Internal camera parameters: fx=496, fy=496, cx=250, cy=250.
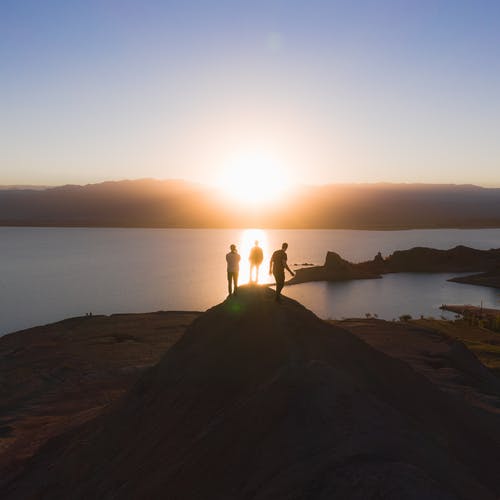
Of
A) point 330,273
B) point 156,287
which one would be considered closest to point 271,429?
point 156,287

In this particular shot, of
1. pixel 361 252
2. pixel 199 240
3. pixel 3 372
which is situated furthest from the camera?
pixel 199 240

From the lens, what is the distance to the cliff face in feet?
16.8

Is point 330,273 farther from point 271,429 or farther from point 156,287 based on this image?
point 271,429

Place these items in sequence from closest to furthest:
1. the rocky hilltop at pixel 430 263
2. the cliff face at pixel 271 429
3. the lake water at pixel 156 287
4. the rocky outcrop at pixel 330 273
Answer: the cliff face at pixel 271 429
the lake water at pixel 156 287
the rocky outcrop at pixel 330 273
the rocky hilltop at pixel 430 263

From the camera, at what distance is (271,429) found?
19.8 feet

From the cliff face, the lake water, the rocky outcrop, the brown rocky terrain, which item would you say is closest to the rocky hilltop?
the rocky outcrop

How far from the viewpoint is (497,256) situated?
74.2m

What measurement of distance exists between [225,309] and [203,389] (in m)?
2.25

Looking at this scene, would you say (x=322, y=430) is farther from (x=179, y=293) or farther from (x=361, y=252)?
(x=361, y=252)

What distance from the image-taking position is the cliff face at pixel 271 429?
5.13 metres

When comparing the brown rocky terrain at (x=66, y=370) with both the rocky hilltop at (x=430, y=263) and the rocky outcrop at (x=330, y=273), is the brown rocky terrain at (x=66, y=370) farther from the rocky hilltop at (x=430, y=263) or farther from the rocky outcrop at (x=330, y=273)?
the rocky hilltop at (x=430, y=263)

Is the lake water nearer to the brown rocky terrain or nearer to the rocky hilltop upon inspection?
the rocky hilltop

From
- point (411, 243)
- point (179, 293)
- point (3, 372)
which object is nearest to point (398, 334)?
point (3, 372)

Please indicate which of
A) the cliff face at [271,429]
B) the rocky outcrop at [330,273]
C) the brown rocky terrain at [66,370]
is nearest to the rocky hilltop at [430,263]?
the rocky outcrop at [330,273]
